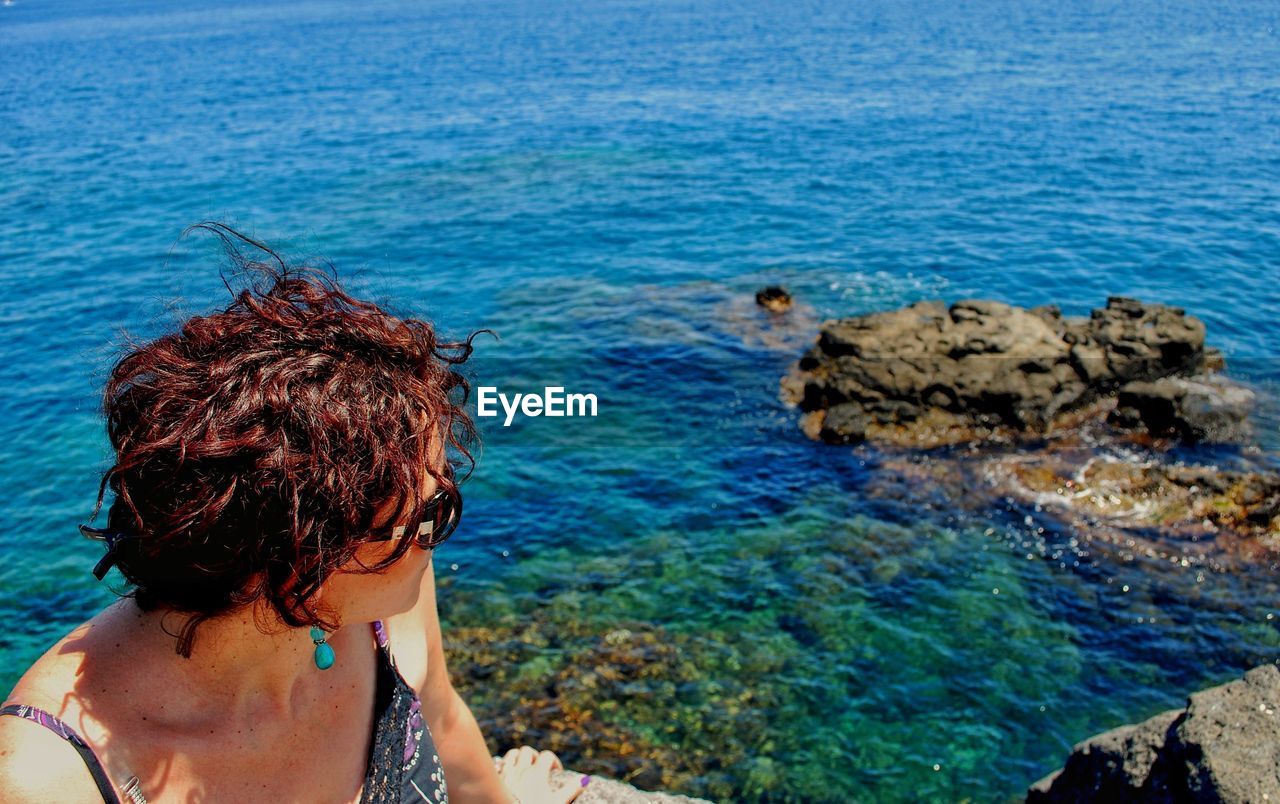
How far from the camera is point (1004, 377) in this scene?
17641 mm

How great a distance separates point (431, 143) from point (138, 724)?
41441 mm

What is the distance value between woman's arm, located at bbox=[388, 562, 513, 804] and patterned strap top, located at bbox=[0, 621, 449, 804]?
150mm

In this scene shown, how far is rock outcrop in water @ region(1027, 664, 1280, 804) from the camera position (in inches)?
204

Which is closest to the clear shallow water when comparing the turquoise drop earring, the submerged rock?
the turquoise drop earring

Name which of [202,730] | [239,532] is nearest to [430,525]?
[239,532]

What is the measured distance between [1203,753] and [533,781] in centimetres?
373

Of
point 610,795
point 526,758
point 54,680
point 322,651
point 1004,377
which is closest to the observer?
point 54,680

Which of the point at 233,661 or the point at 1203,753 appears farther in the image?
the point at 1203,753

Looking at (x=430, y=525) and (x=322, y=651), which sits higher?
(x=430, y=525)

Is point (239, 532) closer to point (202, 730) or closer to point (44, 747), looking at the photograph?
point (44, 747)

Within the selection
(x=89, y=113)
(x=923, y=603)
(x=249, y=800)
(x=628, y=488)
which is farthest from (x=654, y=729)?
(x=89, y=113)

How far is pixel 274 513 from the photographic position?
2.49 metres

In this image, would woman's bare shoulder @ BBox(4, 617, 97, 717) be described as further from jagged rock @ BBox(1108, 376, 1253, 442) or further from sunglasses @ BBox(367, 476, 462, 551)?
jagged rock @ BBox(1108, 376, 1253, 442)

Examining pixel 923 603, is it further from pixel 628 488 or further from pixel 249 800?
pixel 249 800
